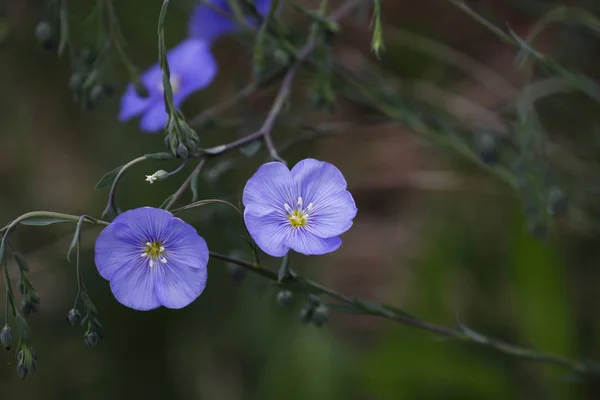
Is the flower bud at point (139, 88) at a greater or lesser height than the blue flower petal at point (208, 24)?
lesser

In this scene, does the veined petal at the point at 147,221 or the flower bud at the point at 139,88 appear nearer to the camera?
the veined petal at the point at 147,221

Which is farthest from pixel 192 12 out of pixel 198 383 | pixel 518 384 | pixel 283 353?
pixel 518 384

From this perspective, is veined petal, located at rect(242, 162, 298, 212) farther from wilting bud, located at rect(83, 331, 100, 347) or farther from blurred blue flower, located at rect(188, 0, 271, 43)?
blurred blue flower, located at rect(188, 0, 271, 43)

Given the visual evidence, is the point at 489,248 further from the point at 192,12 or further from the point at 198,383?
the point at 192,12

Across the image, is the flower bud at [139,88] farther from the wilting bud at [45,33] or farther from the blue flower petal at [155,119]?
the wilting bud at [45,33]

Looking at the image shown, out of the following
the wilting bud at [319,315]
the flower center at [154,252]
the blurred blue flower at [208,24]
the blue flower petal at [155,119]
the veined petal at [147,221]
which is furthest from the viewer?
the blurred blue flower at [208,24]

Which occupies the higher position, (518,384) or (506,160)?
(506,160)

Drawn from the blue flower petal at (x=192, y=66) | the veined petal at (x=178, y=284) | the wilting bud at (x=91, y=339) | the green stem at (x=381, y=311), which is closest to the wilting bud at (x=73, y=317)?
the wilting bud at (x=91, y=339)

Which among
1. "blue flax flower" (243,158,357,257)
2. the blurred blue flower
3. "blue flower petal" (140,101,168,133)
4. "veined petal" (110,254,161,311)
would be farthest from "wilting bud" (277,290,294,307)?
the blurred blue flower
